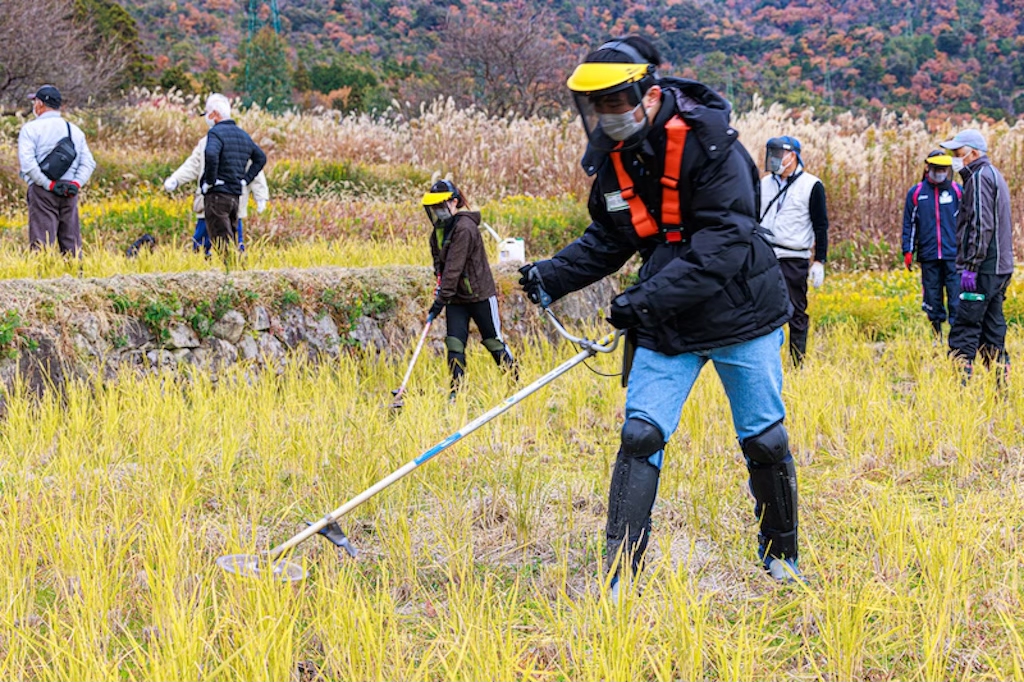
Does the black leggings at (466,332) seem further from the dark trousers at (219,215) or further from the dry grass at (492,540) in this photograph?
the dark trousers at (219,215)

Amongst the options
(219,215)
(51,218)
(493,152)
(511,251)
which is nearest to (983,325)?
(511,251)

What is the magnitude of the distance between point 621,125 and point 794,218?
14.7 ft

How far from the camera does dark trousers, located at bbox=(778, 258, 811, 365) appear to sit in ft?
23.6

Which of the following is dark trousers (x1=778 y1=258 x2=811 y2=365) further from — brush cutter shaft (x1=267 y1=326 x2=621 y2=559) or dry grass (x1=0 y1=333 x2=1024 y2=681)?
brush cutter shaft (x1=267 y1=326 x2=621 y2=559)

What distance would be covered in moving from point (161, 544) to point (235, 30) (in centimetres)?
4176

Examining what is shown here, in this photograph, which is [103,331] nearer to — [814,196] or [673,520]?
[673,520]

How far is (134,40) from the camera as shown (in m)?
26.4

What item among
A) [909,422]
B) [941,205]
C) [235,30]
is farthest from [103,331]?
[235,30]

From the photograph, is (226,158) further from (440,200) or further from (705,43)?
(705,43)

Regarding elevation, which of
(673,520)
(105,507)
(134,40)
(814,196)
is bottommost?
(673,520)

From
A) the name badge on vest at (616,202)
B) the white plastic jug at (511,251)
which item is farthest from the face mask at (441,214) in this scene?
the name badge on vest at (616,202)

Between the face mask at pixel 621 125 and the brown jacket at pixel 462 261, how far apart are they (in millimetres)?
3718

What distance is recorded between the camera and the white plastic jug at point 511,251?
8.58m

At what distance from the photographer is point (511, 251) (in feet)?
28.3
